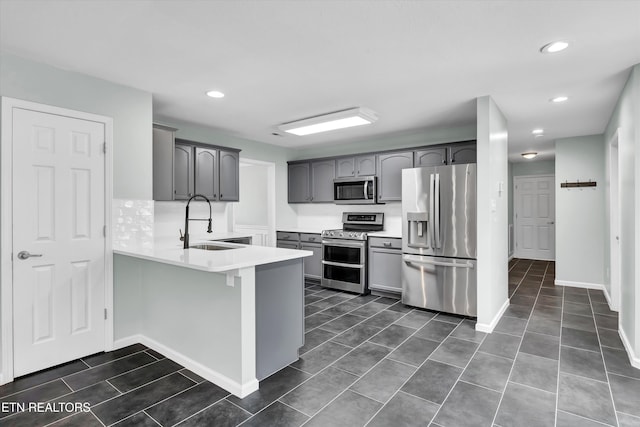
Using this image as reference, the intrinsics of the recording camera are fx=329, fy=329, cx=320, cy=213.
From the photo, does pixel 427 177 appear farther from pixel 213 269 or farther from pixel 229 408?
pixel 229 408

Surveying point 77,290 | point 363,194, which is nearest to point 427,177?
point 363,194

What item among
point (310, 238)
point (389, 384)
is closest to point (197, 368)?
point (389, 384)

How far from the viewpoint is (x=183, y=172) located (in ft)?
13.8

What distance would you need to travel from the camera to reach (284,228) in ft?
20.6

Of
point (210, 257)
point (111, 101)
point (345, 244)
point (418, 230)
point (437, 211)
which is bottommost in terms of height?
point (345, 244)

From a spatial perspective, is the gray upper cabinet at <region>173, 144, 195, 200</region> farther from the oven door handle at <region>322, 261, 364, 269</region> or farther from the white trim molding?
the oven door handle at <region>322, 261, 364, 269</region>

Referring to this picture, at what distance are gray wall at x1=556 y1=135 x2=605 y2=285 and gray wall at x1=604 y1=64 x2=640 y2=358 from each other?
2269 millimetres

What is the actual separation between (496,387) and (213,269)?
2.15 m

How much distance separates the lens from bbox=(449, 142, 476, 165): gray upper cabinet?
4332 millimetres

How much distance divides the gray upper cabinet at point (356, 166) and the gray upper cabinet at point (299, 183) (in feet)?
2.26

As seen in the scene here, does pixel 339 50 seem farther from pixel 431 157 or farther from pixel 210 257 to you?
pixel 431 157

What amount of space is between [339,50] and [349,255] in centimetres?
323

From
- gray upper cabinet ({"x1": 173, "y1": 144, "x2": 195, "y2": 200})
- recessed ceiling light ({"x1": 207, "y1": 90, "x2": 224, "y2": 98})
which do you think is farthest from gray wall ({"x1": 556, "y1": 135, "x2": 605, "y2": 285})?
gray upper cabinet ({"x1": 173, "y1": 144, "x2": 195, "y2": 200})

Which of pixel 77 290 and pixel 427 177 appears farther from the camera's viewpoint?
pixel 427 177
